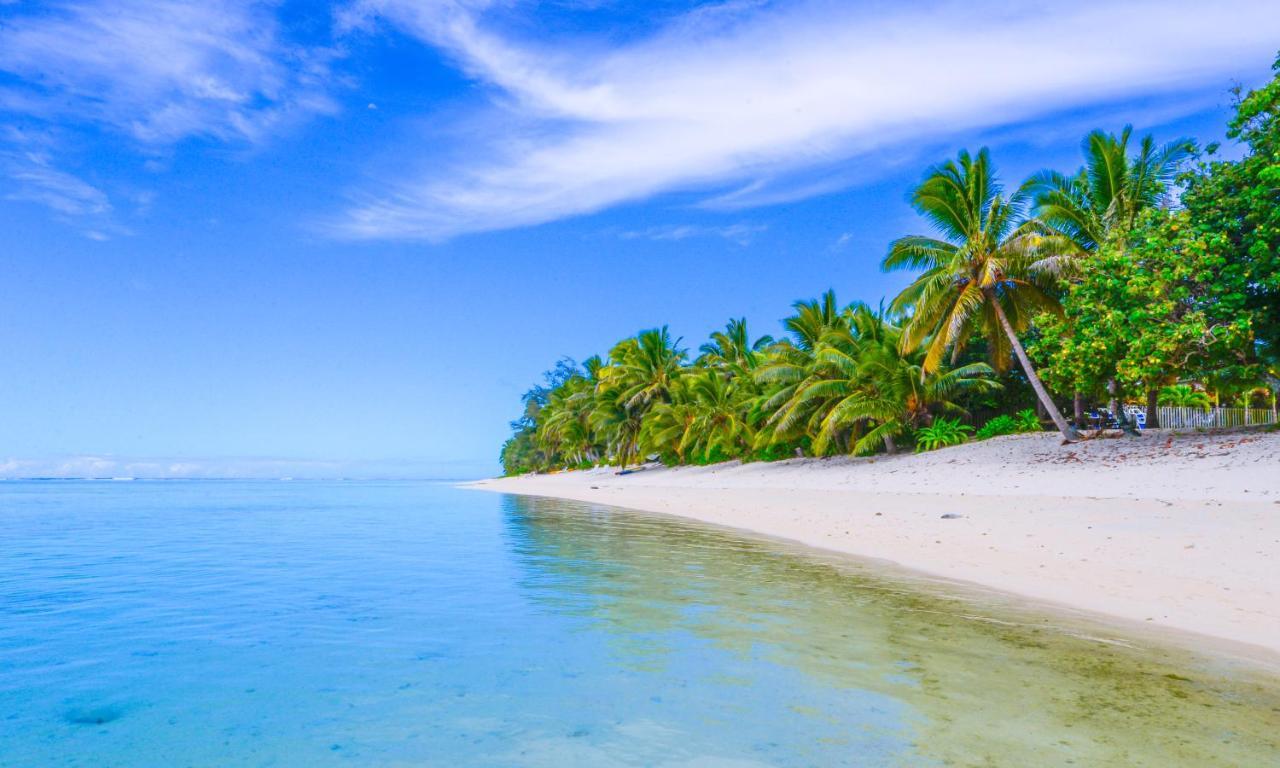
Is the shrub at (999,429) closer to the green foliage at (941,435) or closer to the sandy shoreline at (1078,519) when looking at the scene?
the green foliage at (941,435)

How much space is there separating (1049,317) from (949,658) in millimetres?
19808

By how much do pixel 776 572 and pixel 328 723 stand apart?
6717 millimetres

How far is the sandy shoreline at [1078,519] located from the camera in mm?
7438

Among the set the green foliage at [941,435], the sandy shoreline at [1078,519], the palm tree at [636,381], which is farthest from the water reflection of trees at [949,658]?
the palm tree at [636,381]

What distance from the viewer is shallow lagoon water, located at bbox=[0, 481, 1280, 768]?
3877 mm

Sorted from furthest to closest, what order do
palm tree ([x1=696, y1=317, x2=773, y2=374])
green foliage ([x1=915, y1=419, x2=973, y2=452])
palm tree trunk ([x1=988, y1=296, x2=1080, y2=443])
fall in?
palm tree ([x1=696, y1=317, x2=773, y2=374]), green foliage ([x1=915, y1=419, x2=973, y2=452]), palm tree trunk ([x1=988, y1=296, x2=1080, y2=443])

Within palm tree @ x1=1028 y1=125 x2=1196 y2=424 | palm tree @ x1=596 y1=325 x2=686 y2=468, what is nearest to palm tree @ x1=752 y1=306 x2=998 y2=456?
palm tree @ x1=1028 y1=125 x2=1196 y2=424

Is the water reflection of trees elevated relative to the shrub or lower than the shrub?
lower

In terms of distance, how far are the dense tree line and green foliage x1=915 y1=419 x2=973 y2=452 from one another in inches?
3.1

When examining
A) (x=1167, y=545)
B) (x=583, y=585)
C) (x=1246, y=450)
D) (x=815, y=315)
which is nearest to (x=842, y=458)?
(x=815, y=315)

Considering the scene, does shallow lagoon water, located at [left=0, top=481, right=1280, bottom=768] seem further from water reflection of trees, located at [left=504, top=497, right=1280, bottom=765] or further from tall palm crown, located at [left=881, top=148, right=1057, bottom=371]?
tall palm crown, located at [left=881, top=148, right=1057, bottom=371]

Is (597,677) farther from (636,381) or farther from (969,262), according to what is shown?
(636,381)

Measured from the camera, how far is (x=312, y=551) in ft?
45.7

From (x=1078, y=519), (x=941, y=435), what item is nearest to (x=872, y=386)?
(x=941, y=435)
